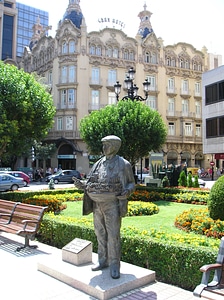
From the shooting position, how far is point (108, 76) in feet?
131

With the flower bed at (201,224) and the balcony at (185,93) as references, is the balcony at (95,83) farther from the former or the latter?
the flower bed at (201,224)

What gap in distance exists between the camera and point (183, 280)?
15.9 ft

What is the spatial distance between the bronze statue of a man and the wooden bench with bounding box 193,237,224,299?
140 cm

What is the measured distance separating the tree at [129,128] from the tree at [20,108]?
4.43 metres

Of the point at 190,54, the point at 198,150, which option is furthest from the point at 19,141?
the point at 190,54

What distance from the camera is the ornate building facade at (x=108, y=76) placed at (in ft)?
125

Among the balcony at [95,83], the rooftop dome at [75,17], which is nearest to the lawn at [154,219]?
the balcony at [95,83]

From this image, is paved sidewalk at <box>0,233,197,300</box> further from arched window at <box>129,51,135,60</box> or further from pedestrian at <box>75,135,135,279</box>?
arched window at <box>129,51,135,60</box>

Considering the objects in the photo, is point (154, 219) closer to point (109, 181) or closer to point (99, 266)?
point (99, 266)

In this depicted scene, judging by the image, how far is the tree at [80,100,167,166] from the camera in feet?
58.3

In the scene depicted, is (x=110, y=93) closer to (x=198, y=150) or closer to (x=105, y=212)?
(x=198, y=150)

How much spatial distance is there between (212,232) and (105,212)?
3796mm

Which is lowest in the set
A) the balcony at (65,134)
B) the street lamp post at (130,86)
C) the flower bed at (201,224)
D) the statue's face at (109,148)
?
the flower bed at (201,224)

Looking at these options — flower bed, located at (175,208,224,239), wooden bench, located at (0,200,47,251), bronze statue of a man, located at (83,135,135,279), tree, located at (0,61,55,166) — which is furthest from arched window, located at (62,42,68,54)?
bronze statue of a man, located at (83,135,135,279)
